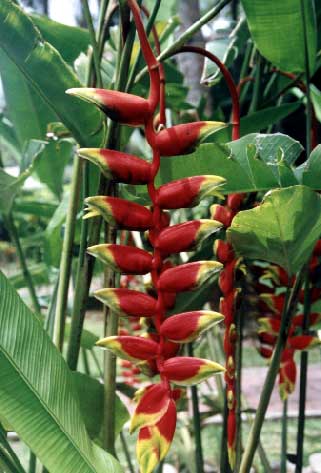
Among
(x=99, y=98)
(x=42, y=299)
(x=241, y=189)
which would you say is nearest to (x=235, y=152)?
(x=241, y=189)

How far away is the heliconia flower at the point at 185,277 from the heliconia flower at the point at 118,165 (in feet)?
0.24

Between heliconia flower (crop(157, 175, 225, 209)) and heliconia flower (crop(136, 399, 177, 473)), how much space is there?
14cm

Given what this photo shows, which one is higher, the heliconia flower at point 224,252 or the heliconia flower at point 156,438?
the heliconia flower at point 224,252

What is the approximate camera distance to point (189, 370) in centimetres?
43

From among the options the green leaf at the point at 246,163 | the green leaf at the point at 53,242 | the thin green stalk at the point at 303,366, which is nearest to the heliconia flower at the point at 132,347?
the green leaf at the point at 246,163

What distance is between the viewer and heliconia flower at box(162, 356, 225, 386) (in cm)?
43

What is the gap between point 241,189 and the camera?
0.59 m

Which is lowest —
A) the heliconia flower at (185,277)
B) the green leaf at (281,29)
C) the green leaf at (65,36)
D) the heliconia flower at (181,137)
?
the heliconia flower at (185,277)

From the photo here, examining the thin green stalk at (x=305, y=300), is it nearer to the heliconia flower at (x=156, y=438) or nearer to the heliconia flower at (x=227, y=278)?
the heliconia flower at (x=227, y=278)

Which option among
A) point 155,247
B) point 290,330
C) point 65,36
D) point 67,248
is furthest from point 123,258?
point 65,36

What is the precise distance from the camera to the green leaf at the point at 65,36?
0.85 meters

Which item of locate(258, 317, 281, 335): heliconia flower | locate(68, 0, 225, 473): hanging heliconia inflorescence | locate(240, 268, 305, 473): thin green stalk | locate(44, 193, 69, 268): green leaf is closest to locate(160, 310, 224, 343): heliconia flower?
locate(68, 0, 225, 473): hanging heliconia inflorescence

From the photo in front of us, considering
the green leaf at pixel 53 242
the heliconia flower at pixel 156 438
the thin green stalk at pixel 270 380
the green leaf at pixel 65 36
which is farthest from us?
the green leaf at pixel 53 242

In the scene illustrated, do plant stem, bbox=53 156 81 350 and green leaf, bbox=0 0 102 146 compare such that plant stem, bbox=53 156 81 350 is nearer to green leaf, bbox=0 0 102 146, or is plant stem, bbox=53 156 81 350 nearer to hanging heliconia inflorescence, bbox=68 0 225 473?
green leaf, bbox=0 0 102 146
